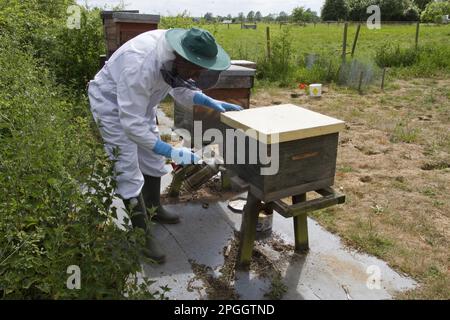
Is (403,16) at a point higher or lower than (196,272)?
higher

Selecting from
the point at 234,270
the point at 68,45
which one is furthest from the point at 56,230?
the point at 68,45

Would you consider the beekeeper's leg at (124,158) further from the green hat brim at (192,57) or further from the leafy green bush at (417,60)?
the leafy green bush at (417,60)

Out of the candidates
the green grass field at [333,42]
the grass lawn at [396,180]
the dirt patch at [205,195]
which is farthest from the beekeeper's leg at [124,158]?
the green grass field at [333,42]

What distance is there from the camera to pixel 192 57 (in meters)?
2.42

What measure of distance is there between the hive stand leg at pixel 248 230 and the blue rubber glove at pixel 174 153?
0.47m

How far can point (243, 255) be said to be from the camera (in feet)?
9.34

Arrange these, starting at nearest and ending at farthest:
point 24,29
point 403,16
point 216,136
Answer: point 216,136 → point 24,29 → point 403,16

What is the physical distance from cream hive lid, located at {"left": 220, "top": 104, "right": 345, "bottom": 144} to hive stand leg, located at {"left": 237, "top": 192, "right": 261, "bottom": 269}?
51 centimetres

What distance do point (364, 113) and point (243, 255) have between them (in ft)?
16.8

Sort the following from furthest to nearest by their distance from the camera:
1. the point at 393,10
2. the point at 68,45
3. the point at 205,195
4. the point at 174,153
A: the point at 393,10 < the point at 68,45 < the point at 205,195 < the point at 174,153

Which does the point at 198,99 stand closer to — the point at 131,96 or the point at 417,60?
the point at 131,96

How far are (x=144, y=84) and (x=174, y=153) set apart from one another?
18.5 inches

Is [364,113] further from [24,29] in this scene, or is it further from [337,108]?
[24,29]

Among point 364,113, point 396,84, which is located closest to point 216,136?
point 364,113
